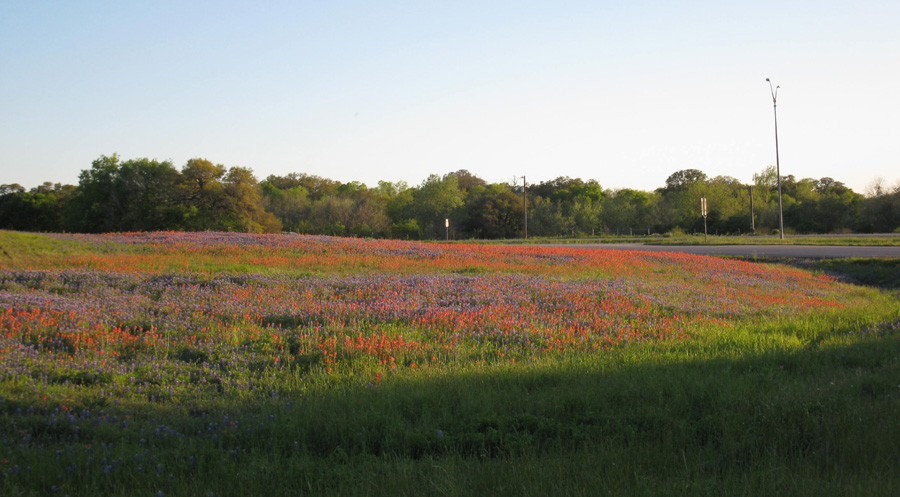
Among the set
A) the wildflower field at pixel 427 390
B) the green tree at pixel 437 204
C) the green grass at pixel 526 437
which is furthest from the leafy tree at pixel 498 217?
the green grass at pixel 526 437

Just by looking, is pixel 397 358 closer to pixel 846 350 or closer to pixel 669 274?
pixel 846 350

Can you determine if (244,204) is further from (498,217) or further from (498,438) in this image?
(498,438)

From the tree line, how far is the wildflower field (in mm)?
44855

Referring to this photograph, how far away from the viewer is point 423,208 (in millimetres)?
93625

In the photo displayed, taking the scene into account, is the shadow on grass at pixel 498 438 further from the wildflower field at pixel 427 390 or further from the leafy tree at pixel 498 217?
the leafy tree at pixel 498 217

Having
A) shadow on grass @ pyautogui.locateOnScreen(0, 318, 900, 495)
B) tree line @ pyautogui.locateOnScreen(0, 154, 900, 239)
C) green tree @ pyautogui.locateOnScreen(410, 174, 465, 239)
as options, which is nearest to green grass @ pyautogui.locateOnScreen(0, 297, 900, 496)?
shadow on grass @ pyautogui.locateOnScreen(0, 318, 900, 495)

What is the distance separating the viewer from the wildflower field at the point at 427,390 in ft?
13.6

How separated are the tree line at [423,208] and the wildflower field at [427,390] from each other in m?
44.9

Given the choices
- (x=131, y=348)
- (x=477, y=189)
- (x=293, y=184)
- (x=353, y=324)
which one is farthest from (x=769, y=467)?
(x=293, y=184)

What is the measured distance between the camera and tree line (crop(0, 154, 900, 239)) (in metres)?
55.1

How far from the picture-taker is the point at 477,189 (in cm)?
11125

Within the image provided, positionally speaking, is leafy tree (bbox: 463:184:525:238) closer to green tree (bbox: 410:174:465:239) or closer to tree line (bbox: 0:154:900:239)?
tree line (bbox: 0:154:900:239)

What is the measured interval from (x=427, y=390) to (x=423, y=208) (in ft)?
289

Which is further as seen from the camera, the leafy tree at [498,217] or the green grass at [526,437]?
the leafy tree at [498,217]
